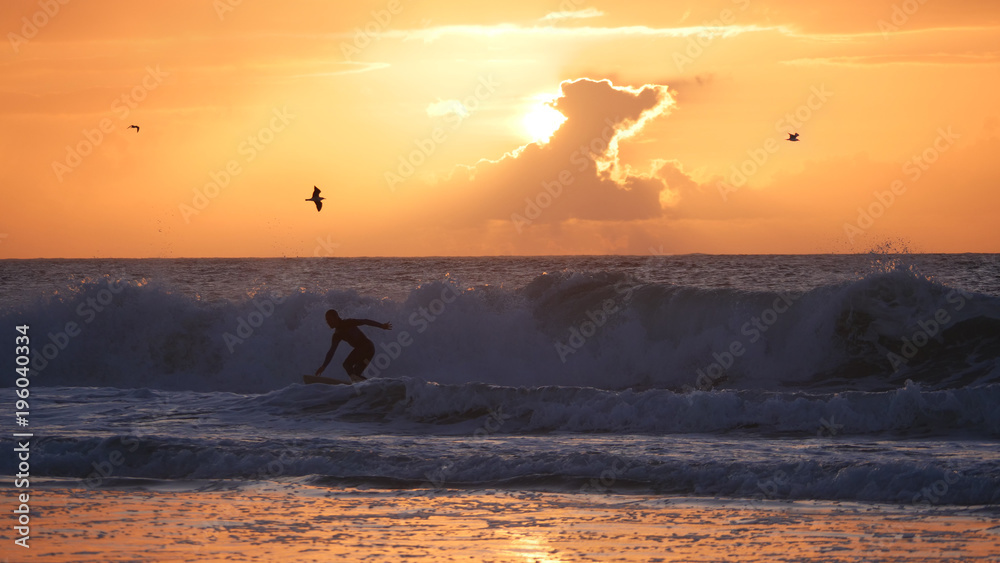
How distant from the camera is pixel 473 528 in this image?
8961 mm

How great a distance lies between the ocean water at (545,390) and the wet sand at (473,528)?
619 mm

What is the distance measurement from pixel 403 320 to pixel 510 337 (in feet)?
10.9

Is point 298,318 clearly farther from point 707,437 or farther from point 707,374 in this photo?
point 707,437

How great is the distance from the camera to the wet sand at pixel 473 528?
810 centimetres

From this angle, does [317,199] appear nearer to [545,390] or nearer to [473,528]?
[545,390]

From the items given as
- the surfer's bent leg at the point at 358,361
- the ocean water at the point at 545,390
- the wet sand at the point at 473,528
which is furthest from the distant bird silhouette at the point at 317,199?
the wet sand at the point at 473,528

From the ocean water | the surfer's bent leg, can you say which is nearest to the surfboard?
the surfer's bent leg

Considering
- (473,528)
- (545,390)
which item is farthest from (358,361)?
(473,528)

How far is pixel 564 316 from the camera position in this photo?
27500 millimetres

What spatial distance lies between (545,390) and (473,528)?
23.0 feet

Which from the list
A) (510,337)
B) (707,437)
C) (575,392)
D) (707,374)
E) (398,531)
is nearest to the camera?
(398,531)

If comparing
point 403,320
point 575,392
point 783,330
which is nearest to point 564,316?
point 403,320

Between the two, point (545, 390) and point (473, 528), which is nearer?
point (473, 528)

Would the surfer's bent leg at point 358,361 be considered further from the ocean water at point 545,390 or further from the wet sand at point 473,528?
the wet sand at point 473,528
